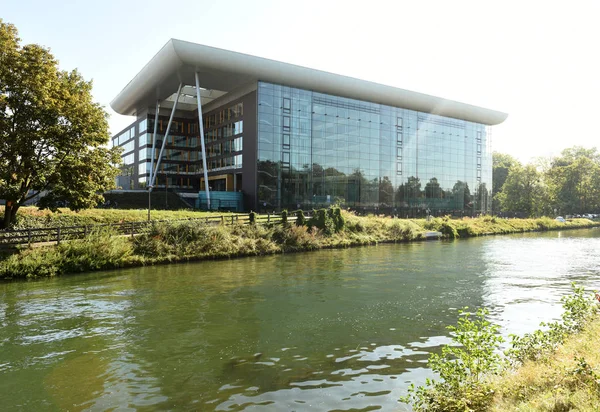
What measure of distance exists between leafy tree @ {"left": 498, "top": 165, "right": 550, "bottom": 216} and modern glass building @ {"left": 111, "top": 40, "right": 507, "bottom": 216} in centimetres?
404

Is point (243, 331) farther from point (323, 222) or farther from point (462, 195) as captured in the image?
point (462, 195)

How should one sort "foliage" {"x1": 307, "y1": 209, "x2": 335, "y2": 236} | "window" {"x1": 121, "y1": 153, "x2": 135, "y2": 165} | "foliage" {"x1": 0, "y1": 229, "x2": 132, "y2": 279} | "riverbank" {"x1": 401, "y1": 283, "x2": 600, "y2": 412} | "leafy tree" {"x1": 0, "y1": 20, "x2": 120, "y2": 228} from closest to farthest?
1. "riverbank" {"x1": 401, "y1": 283, "x2": 600, "y2": 412}
2. "foliage" {"x1": 0, "y1": 229, "x2": 132, "y2": 279}
3. "leafy tree" {"x1": 0, "y1": 20, "x2": 120, "y2": 228}
4. "foliage" {"x1": 307, "y1": 209, "x2": 335, "y2": 236}
5. "window" {"x1": 121, "y1": 153, "x2": 135, "y2": 165}

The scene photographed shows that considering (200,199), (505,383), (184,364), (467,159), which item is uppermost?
(467,159)

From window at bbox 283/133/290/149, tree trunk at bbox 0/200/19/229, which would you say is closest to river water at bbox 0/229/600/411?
tree trunk at bbox 0/200/19/229

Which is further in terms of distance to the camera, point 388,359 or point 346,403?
point 388,359

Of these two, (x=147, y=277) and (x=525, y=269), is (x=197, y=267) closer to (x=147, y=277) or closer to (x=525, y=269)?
(x=147, y=277)

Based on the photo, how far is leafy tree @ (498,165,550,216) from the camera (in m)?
77.1

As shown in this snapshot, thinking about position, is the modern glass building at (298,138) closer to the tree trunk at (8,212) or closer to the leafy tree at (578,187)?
the leafy tree at (578,187)

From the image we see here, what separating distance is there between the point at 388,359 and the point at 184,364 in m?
4.26

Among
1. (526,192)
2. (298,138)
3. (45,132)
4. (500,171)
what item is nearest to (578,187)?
(526,192)

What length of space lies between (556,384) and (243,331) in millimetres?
7357

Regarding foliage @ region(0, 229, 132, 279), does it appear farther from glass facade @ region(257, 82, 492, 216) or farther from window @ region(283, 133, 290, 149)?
window @ region(283, 133, 290, 149)

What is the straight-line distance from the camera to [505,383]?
256 inches

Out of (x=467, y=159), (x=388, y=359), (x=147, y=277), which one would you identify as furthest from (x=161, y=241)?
(x=467, y=159)
